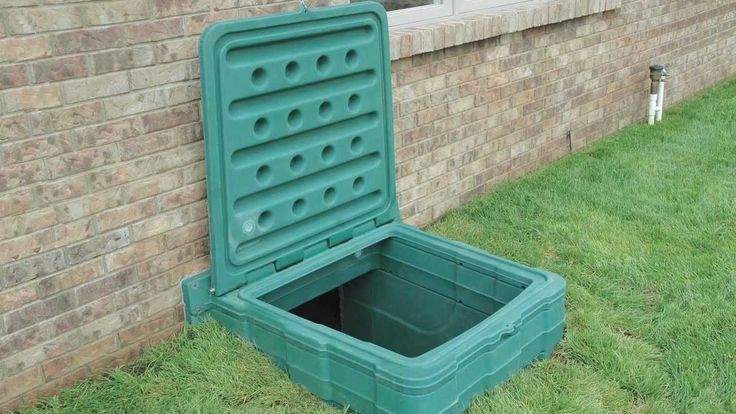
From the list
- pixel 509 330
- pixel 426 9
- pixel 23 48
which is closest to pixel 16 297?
pixel 23 48

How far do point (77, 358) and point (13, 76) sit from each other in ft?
3.46

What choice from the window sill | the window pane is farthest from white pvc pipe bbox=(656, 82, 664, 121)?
the window pane

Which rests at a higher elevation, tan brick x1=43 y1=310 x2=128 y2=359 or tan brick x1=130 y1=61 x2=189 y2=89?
tan brick x1=130 y1=61 x2=189 y2=89

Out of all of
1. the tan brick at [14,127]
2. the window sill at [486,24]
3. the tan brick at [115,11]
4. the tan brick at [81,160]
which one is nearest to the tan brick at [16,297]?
the tan brick at [81,160]

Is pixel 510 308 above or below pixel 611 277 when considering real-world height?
above

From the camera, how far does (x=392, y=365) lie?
8.43ft

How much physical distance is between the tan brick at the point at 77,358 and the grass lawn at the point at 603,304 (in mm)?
86

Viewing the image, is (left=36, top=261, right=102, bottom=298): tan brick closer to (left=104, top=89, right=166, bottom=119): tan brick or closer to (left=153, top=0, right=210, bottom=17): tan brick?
(left=104, top=89, right=166, bottom=119): tan brick

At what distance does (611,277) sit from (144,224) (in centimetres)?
225

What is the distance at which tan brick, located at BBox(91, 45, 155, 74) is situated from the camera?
2.71 metres

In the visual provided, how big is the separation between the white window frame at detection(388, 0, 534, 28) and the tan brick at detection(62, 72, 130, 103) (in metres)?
1.78

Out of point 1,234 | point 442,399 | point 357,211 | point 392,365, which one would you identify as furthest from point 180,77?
point 442,399

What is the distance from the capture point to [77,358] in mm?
2910

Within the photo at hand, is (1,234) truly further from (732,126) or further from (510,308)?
(732,126)
